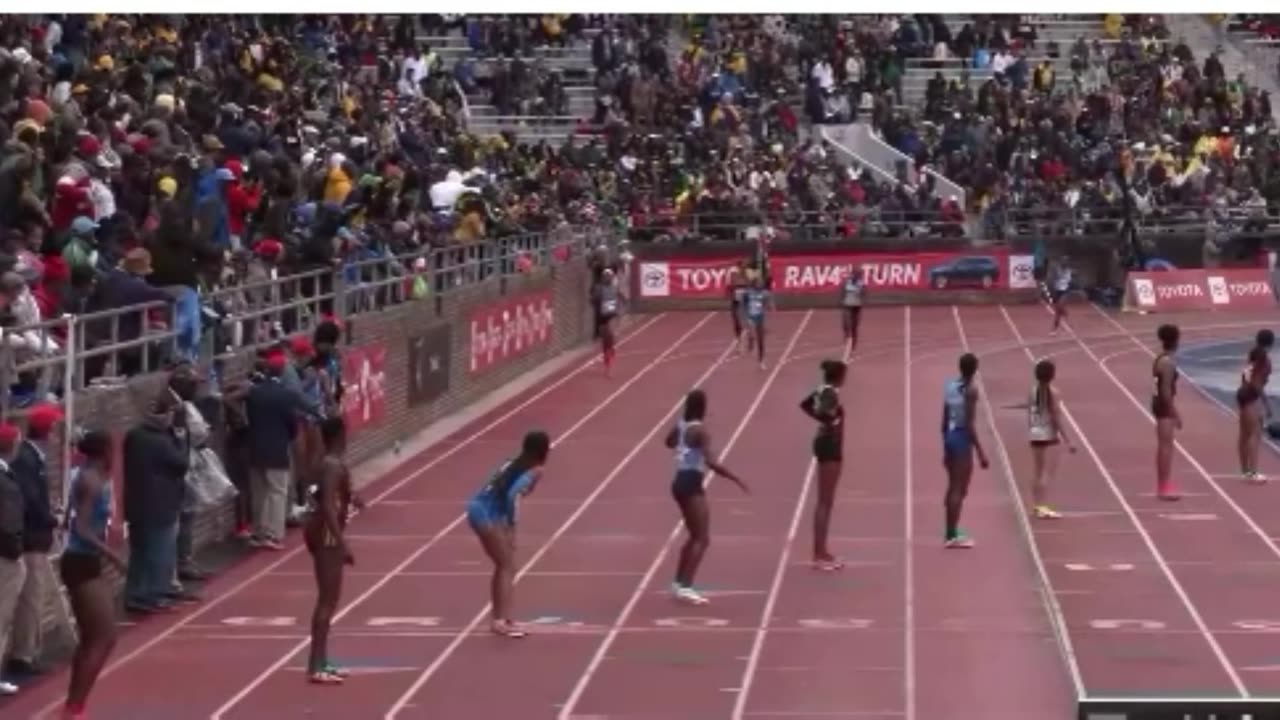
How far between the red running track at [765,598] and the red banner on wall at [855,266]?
19.7 metres

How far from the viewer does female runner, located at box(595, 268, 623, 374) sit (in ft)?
131

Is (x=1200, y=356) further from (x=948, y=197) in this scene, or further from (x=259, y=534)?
(x=259, y=534)

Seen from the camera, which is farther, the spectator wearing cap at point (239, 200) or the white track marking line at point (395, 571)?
the spectator wearing cap at point (239, 200)

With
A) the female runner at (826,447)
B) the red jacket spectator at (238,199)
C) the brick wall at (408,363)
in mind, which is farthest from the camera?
the red jacket spectator at (238,199)

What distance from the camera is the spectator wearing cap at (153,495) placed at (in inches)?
720

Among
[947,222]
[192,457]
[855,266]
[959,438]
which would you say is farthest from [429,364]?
[947,222]

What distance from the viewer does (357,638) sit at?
18078 millimetres

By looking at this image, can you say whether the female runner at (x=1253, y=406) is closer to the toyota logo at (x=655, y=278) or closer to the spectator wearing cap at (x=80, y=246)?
the spectator wearing cap at (x=80, y=246)

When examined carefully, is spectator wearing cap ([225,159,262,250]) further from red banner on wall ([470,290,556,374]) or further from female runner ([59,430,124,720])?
red banner on wall ([470,290,556,374])

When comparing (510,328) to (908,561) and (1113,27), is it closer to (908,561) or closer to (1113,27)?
(908,561)

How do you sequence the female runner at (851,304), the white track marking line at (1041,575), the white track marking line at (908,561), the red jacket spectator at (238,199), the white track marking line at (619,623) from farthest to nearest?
the female runner at (851,304), the red jacket spectator at (238,199), the white track marking line at (1041,575), the white track marking line at (908,561), the white track marking line at (619,623)

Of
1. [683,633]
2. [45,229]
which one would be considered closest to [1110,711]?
[683,633]

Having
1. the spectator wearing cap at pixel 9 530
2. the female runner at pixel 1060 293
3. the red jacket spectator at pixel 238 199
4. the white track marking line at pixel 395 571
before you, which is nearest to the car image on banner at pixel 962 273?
the female runner at pixel 1060 293

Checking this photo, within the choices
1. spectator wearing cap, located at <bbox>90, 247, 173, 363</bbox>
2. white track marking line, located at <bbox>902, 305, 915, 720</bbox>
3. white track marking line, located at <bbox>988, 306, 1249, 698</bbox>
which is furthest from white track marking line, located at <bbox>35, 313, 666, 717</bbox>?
white track marking line, located at <bbox>988, 306, 1249, 698</bbox>
